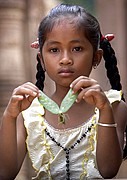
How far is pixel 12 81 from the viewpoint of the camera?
6.09 meters

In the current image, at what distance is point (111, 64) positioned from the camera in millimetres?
3758

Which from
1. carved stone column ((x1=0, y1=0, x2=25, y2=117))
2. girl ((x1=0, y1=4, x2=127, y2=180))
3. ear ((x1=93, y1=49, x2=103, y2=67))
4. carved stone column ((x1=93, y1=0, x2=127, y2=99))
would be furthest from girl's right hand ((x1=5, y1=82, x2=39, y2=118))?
carved stone column ((x1=93, y1=0, x2=127, y2=99))

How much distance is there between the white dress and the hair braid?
325 mm

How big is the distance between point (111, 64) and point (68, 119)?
1.45 feet

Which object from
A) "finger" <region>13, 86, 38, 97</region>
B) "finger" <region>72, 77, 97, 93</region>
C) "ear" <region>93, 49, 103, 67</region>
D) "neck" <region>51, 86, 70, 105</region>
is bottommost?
"neck" <region>51, 86, 70, 105</region>

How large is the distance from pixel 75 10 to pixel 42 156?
2.26ft

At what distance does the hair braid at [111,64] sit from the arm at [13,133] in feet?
1.97

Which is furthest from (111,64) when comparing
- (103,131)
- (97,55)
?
(103,131)

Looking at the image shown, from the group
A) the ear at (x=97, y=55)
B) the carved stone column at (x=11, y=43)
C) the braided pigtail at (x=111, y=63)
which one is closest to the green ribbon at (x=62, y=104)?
the ear at (x=97, y=55)

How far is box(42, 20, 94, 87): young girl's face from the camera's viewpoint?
324cm

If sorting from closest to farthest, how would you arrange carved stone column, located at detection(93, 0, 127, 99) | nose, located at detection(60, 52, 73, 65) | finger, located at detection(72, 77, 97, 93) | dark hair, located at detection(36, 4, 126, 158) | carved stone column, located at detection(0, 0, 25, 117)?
finger, located at detection(72, 77, 97, 93) < nose, located at detection(60, 52, 73, 65) < dark hair, located at detection(36, 4, 126, 158) < carved stone column, located at detection(0, 0, 25, 117) < carved stone column, located at detection(93, 0, 127, 99)

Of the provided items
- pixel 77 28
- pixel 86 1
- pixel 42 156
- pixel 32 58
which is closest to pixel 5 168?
pixel 42 156

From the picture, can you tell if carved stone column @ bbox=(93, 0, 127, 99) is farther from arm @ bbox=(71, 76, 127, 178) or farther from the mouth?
the mouth

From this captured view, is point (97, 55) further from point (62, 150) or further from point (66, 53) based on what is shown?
point (62, 150)
